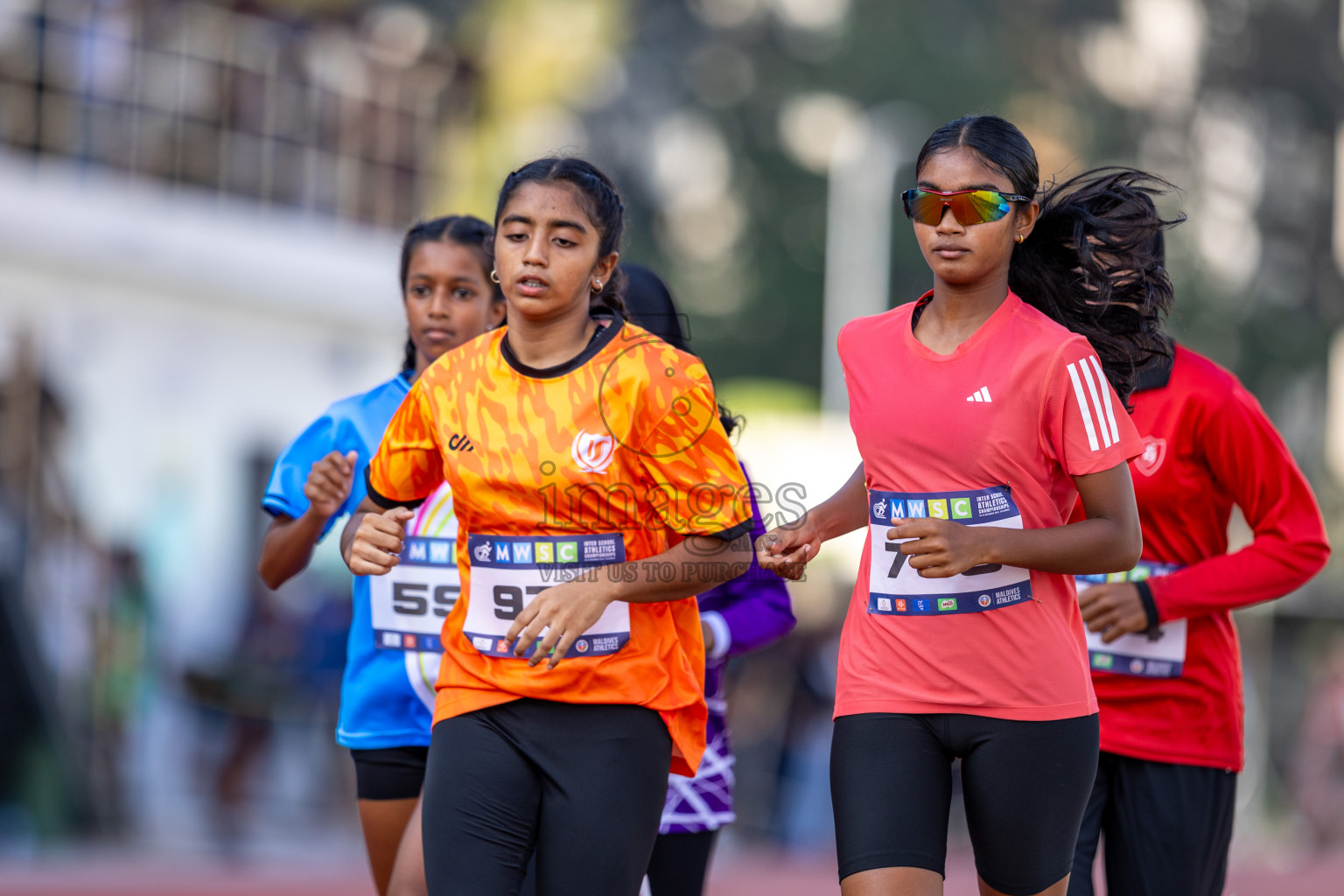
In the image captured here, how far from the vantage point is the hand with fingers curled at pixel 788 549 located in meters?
3.47

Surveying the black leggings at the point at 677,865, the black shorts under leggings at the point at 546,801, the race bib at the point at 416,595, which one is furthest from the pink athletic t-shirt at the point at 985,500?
the race bib at the point at 416,595

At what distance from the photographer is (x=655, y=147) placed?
2875cm

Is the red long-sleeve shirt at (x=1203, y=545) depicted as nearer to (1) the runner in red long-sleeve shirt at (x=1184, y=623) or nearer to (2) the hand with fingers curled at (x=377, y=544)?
(1) the runner in red long-sleeve shirt at (x=1184, y=623)

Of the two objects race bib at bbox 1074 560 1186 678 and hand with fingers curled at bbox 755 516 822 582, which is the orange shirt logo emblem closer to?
hand with fingers curled at bbox 755 516 822 582

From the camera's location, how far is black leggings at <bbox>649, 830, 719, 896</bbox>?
4344mm

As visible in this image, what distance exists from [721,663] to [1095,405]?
156 centimetres

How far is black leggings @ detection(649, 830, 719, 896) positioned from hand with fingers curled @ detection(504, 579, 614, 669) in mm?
1243

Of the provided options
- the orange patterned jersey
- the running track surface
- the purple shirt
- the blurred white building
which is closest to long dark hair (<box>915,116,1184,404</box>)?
the orange patterned jersey

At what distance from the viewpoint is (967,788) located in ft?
11.1

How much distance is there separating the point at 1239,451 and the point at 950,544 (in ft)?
4.99

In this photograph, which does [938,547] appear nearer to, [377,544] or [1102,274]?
[1102,274]

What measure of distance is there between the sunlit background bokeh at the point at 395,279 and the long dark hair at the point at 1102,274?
0.23 metres

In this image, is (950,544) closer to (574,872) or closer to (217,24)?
(574,872)

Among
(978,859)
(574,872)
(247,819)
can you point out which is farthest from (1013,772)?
(247,819)
